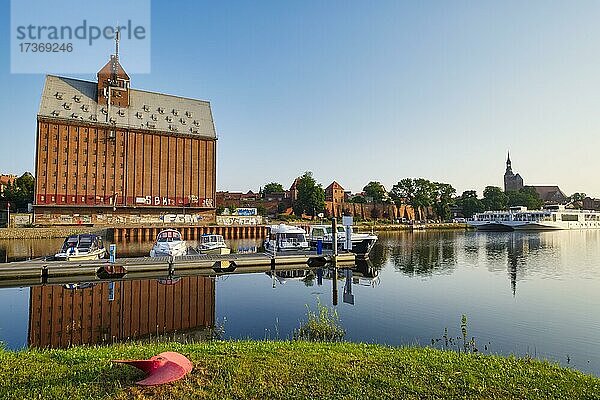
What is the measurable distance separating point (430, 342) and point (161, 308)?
10.8m

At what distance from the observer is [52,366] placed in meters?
7.71

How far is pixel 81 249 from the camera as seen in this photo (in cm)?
2802

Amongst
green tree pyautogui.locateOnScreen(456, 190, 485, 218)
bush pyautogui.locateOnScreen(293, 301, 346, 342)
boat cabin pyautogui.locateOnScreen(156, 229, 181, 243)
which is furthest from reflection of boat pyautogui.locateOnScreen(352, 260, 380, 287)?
green tree pyautogui.locateOnScreen(456, 190, 485, 218)

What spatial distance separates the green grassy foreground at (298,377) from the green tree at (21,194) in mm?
82297

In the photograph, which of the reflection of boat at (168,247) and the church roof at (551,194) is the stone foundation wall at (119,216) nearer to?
the reflection of boat at (168,247)

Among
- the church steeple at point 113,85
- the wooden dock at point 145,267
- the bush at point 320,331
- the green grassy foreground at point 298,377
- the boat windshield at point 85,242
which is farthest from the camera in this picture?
the church steeple at point 113,85

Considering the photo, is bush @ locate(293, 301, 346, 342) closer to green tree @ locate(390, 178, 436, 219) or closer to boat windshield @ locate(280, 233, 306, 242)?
boat windshield @ locate(280, 233, 306, 242)

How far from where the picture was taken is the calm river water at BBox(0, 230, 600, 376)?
45.8 feet

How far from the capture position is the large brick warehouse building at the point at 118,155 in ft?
225

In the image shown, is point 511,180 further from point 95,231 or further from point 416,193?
point 95,231

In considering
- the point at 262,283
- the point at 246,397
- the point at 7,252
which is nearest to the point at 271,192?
the point at 7,252

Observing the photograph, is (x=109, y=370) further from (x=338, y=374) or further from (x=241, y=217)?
(x=241, y=217)

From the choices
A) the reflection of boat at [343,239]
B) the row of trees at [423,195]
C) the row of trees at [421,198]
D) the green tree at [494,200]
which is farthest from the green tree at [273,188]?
the reflection of boat at [343,239]

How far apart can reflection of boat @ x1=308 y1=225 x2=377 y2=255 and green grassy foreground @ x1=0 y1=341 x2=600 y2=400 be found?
2609 cm
